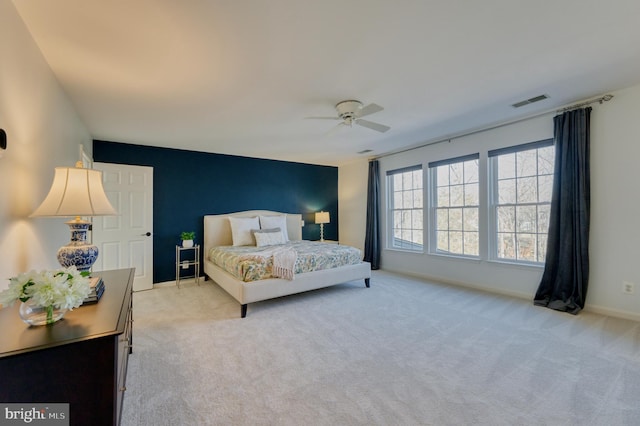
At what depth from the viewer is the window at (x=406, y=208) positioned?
17.1 feet

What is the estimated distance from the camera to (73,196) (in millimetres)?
1572

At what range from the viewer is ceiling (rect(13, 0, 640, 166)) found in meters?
1.72

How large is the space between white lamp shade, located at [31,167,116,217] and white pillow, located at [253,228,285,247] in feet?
10.4

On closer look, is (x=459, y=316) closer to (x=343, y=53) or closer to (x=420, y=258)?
(x=420, y=258)

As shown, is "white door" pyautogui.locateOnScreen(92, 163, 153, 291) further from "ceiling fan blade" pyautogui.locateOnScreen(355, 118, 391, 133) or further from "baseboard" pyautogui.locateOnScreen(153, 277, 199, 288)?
"ceiling fan blade" pyautogui.locateOnScreen(355, 118, 391, 133)

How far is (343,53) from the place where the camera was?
Result: 2145 millimetres

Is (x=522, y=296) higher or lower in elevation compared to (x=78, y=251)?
lower

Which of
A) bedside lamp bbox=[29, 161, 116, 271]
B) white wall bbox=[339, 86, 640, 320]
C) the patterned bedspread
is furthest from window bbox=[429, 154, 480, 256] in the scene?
bedside lamp bbox=[29, 161, 116, 271]

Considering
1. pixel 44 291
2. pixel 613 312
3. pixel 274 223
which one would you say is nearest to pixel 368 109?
pixel 44 291

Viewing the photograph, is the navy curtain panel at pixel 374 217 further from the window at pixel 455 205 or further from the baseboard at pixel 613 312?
the baseboard at pixel 613 312

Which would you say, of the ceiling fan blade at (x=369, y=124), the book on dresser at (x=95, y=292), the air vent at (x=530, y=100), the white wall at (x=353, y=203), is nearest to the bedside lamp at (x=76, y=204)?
the book on dresser at (x=95, y=292)

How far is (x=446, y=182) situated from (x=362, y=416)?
408cm

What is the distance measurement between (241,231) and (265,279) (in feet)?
5.86

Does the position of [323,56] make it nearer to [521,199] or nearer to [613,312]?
[521,199]
